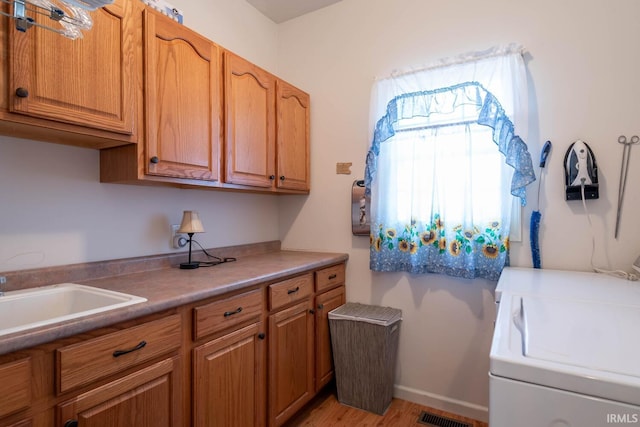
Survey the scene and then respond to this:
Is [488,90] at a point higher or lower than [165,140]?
higher

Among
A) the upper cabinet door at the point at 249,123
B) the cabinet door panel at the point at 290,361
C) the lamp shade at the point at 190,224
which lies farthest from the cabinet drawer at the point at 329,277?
the lamp shade at the point at 190,224

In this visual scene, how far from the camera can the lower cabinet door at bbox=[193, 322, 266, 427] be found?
4.40 feet

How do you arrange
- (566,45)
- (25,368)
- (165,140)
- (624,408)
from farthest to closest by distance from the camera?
1. (566,45)
2. (165,140)
3. (25,368)
4. (624,408)

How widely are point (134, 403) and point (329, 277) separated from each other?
4.41 feet

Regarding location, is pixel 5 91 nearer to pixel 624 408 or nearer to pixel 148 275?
pixel 148 275

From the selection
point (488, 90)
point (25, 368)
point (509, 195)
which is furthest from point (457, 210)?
point (25, 368)

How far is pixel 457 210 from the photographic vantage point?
6.61 ft

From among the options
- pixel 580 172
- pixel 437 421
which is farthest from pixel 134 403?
pixel 580 172

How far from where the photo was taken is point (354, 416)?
2039 mm

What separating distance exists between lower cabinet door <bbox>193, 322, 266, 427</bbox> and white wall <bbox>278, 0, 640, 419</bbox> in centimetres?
100

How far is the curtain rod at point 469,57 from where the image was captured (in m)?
1.87

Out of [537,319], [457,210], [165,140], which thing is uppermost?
[165,140]

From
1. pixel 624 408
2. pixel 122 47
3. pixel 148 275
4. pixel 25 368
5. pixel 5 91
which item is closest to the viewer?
pixel 624 408

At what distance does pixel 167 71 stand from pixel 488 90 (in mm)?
1688
